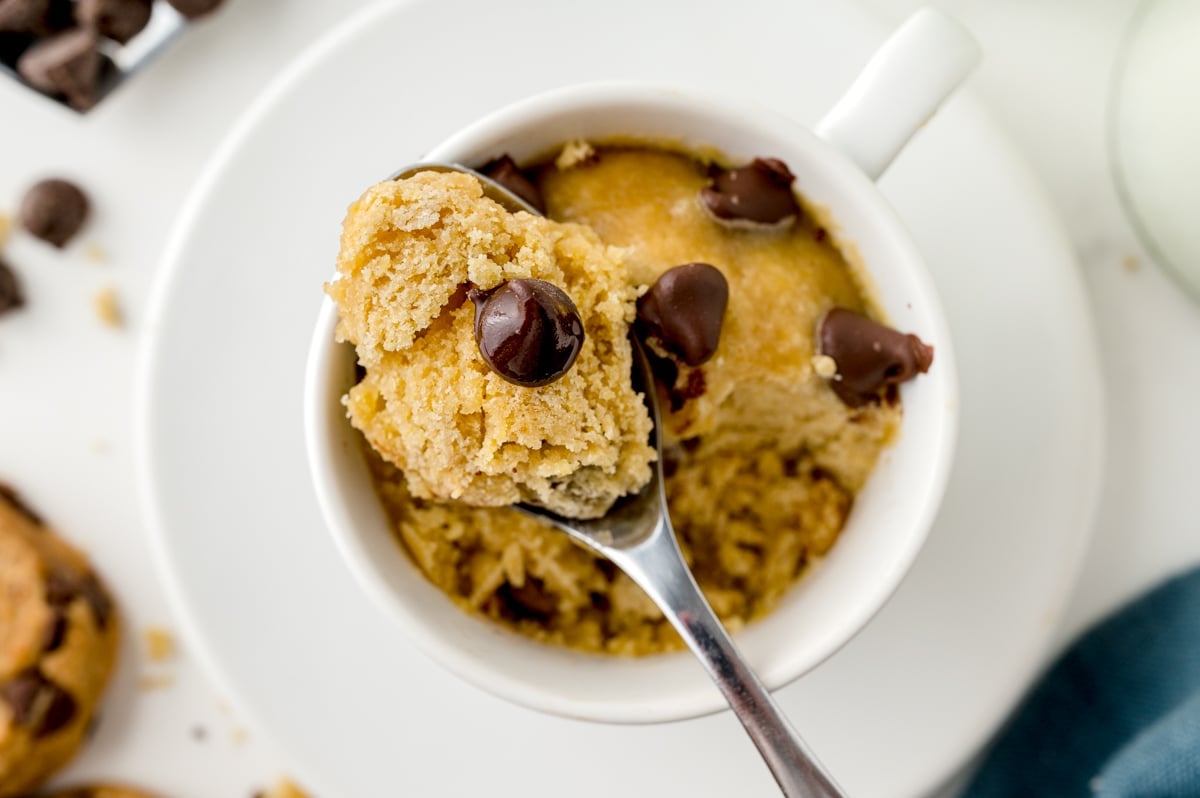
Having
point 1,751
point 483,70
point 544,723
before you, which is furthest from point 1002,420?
point 1,751

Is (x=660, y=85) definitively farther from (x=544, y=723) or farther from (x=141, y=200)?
(x=141, y=200)

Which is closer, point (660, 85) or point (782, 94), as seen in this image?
point (660, 85)

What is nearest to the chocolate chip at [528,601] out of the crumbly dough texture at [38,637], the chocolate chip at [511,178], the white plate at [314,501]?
the white plate at [314,501]

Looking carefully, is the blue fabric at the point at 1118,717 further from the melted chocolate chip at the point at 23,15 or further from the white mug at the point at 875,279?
the melted chocolate chip at the point at 23,15

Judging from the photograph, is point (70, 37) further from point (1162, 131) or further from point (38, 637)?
point (1162, 131)

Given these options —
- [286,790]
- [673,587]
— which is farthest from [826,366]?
[286,790]

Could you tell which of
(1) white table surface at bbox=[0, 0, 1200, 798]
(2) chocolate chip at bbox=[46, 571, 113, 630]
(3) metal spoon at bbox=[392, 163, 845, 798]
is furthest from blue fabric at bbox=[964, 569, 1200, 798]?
(2) chocolate chip at bbox=[46, 571, 113, 630]

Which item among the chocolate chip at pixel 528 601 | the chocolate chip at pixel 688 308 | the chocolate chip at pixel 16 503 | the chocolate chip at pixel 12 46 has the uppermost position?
the chocolate chip at pixel 688 308
